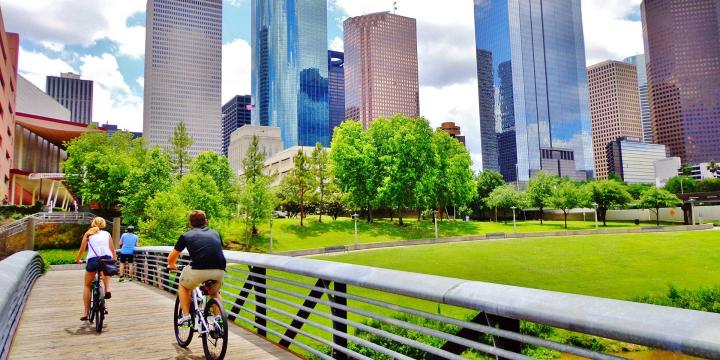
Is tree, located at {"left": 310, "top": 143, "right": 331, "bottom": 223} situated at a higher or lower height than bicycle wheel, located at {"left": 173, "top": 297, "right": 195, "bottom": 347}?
higher

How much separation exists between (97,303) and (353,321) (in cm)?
571

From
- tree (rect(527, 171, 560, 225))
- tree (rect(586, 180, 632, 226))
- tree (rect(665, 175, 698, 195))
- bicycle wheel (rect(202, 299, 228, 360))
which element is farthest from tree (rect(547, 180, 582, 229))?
bicycle wheel (rect(202, 299, 228, 360))

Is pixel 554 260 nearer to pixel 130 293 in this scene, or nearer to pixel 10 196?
pixel 130 293

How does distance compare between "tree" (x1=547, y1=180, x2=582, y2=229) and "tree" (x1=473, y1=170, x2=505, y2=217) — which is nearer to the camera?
"tree" (x1=547, y1=180, x2=582, y2=229)

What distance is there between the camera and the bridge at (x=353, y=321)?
2.60m

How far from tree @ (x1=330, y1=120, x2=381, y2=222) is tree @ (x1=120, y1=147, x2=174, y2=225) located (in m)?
24.5

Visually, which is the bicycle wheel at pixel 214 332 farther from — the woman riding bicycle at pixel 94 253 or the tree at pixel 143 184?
the tree at pixel 143 184

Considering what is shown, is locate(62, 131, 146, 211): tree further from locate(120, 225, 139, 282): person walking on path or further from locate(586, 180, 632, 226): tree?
locate(586, 180, 632, 226): tree

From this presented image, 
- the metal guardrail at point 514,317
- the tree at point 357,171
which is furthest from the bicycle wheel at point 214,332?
the tree at point 357,171

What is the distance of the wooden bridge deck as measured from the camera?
23.7ft

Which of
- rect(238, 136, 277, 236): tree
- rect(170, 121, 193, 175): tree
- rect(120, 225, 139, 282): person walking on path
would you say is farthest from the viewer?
rect(170, 121, 193, 175): tree

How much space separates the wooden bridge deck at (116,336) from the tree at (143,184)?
145 feet

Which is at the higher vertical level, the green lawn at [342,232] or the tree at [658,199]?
the tree at [658,199]

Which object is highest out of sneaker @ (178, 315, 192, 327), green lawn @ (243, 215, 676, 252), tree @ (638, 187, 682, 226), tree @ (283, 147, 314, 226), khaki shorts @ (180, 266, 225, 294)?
tree @ (283, 147, 314, 226)
